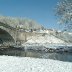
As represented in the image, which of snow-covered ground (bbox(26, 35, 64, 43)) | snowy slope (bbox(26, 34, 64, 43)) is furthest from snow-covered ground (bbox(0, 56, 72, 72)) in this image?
snow-covered ground (bbox(26, 35, 64, 43))

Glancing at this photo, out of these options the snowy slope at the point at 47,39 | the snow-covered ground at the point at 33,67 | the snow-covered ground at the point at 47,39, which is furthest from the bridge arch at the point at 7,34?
the snow-covered ground at the point at 33,67

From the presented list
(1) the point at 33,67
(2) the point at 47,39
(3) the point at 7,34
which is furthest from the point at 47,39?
(1) the point at 33,67

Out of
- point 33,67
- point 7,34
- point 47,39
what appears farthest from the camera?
point 47,39

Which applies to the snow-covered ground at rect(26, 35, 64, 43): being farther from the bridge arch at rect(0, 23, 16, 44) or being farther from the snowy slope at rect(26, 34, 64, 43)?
the bridge arch at rect(0, 23, 16, 44)

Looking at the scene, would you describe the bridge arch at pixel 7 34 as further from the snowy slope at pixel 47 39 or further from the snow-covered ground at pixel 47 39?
the snow-covered ground at pixel 47 39

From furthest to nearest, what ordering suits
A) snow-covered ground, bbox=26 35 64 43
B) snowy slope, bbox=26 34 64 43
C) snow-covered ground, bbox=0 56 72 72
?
snow-covered ground, bbox=26 35 64 43 → snowy slope, bbox=26 34 64 43 → snow-covered ground, bbox=0 56 72 72

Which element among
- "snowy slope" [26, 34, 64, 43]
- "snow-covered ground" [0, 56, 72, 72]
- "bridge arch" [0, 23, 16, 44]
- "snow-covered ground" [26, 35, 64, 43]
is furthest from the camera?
"snow-covered ground" [26, 35, 64, 43]

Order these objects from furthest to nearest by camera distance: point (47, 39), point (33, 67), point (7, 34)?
point (47, 39)
point (7, 34)
point (33, 67)

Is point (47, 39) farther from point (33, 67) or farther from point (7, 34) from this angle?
point (33, 67)

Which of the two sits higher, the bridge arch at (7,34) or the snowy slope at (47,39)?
the bridge arch at (7,34)

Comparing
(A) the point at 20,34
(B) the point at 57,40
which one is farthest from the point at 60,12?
(B) the point at 57,40

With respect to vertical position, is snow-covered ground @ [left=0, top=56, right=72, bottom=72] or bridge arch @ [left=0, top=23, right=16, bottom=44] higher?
bridge arch @ [left=0, top=23, right=16, bottom=44]

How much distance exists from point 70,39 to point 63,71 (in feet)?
406

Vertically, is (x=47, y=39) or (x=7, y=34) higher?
(x=7, y=34)
